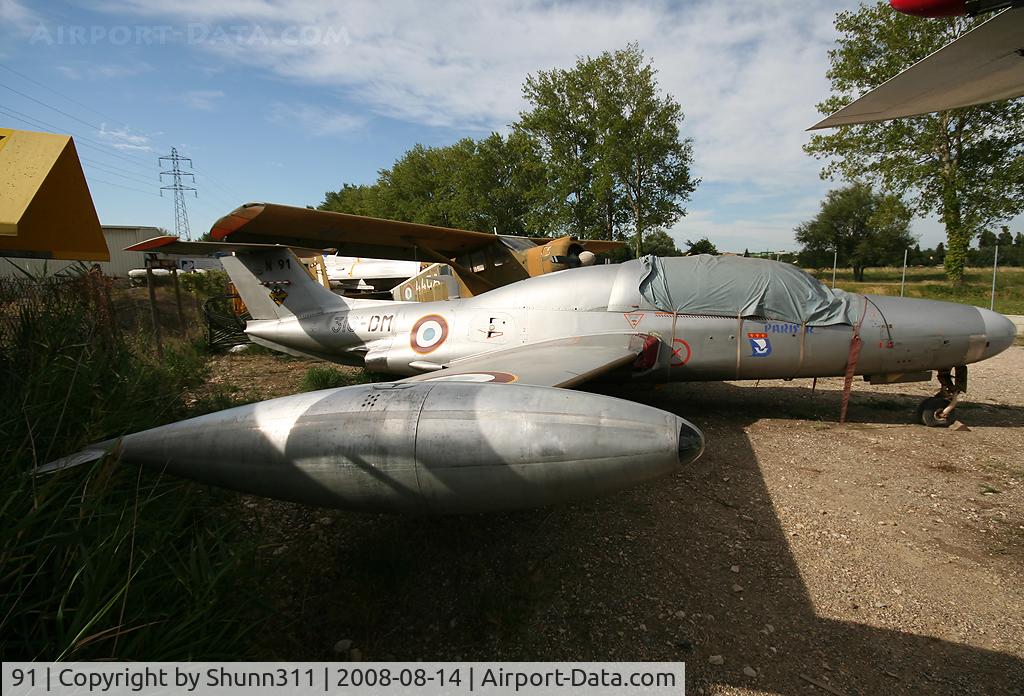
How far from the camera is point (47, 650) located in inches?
65.9

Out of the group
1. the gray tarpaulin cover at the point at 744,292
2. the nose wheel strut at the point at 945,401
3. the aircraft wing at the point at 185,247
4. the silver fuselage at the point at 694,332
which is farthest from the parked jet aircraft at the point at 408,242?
the nose wheel strut at the point at 945,401

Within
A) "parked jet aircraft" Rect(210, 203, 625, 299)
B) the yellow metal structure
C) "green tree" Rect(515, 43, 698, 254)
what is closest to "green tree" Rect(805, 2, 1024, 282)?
"green tree" Rect(515, 43, 698, 254)

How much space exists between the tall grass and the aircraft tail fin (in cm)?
332

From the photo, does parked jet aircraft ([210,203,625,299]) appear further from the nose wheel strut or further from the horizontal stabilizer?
the nose wheel strut

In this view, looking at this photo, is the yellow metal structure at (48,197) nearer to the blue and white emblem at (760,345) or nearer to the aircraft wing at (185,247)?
the aircraft wing at (185,247)

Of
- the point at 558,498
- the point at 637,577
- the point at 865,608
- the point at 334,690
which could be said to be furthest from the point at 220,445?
the point at 865,608

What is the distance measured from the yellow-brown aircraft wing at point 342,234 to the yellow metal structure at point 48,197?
348cm

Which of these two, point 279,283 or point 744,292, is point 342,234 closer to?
point 279,283

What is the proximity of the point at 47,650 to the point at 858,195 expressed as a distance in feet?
204

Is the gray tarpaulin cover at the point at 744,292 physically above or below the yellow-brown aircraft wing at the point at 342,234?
below

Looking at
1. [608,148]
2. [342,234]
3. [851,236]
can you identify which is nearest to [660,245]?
[608,148]

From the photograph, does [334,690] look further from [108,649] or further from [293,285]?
[293,285]

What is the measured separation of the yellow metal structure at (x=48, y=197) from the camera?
254 centimetres

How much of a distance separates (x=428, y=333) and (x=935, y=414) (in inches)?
251
